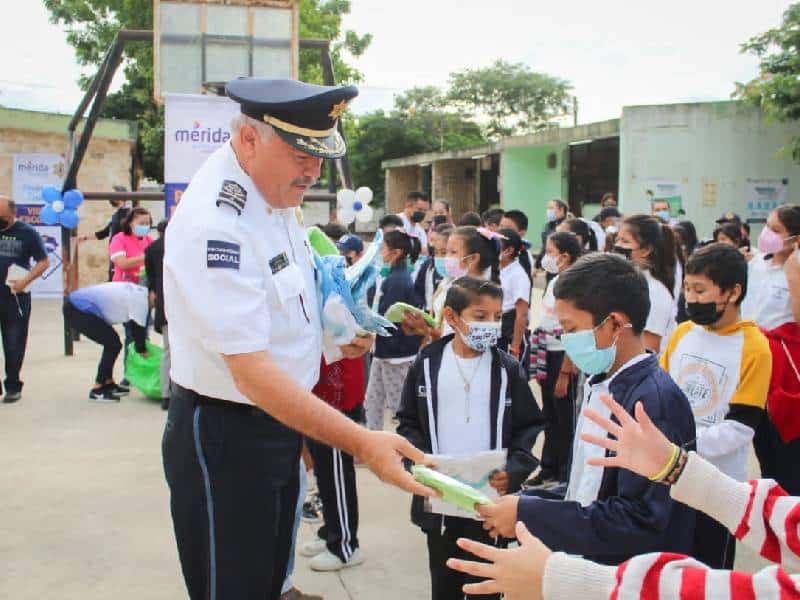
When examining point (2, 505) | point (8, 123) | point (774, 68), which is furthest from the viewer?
point (774, 68)

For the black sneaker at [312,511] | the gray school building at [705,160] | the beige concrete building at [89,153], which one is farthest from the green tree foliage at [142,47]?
the black sneaker at [312,511]

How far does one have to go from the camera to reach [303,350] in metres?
2.37

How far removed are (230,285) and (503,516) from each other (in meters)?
0.91

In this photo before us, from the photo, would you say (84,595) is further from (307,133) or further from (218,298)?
(307,133)

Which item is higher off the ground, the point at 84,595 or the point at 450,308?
the point at 450,308

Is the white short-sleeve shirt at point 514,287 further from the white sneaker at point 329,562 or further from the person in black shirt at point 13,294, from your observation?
the person in black shirt at point 13,294

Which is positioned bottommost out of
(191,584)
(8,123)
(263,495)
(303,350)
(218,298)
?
(191,584)

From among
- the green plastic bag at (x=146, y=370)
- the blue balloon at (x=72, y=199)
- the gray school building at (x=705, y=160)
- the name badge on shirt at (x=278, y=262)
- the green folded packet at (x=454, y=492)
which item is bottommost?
the green plastic bag at (x=146, y=370)

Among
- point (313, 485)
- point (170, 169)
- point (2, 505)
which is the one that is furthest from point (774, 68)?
point (2, 505)

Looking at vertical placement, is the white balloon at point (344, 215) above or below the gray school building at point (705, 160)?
below

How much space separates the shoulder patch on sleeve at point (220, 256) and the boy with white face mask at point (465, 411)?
1337 mm

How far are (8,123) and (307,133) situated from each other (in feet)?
48.3

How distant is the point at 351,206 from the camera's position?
→ 28.7 ft

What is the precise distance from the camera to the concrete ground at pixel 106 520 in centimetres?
401
